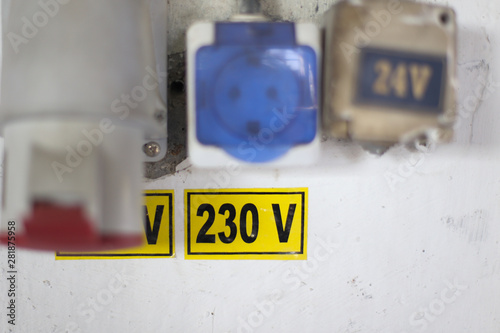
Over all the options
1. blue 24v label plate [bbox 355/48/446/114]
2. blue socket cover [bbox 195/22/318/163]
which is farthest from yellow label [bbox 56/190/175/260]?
blue 24v label plate [bbox 355/48/446/114]

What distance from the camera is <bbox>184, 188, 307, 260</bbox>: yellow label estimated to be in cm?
48

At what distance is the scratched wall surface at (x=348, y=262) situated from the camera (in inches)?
19.3

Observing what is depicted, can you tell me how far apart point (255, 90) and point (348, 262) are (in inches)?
9.9

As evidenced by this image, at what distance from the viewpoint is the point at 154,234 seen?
49cm

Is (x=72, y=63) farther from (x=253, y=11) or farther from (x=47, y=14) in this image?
(x=253, y=11)

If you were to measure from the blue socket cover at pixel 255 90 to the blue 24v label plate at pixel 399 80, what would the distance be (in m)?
0.05

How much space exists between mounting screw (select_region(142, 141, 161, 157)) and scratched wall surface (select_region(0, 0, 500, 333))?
0.11ft

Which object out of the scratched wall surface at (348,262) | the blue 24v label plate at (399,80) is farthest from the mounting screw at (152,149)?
the blue 24v label plate at (399,80)

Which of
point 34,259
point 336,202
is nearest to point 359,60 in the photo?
point 336,202

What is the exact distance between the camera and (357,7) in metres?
0.39

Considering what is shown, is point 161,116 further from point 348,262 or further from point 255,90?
point 348,262

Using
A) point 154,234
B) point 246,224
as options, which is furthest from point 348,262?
point 154,234

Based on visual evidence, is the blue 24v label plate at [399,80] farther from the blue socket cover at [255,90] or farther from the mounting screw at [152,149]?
the mounting screw at [152,149]

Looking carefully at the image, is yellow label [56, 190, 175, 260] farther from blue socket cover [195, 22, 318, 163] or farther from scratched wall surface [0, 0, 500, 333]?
blue socket cover [195, 22, 318, 163]
